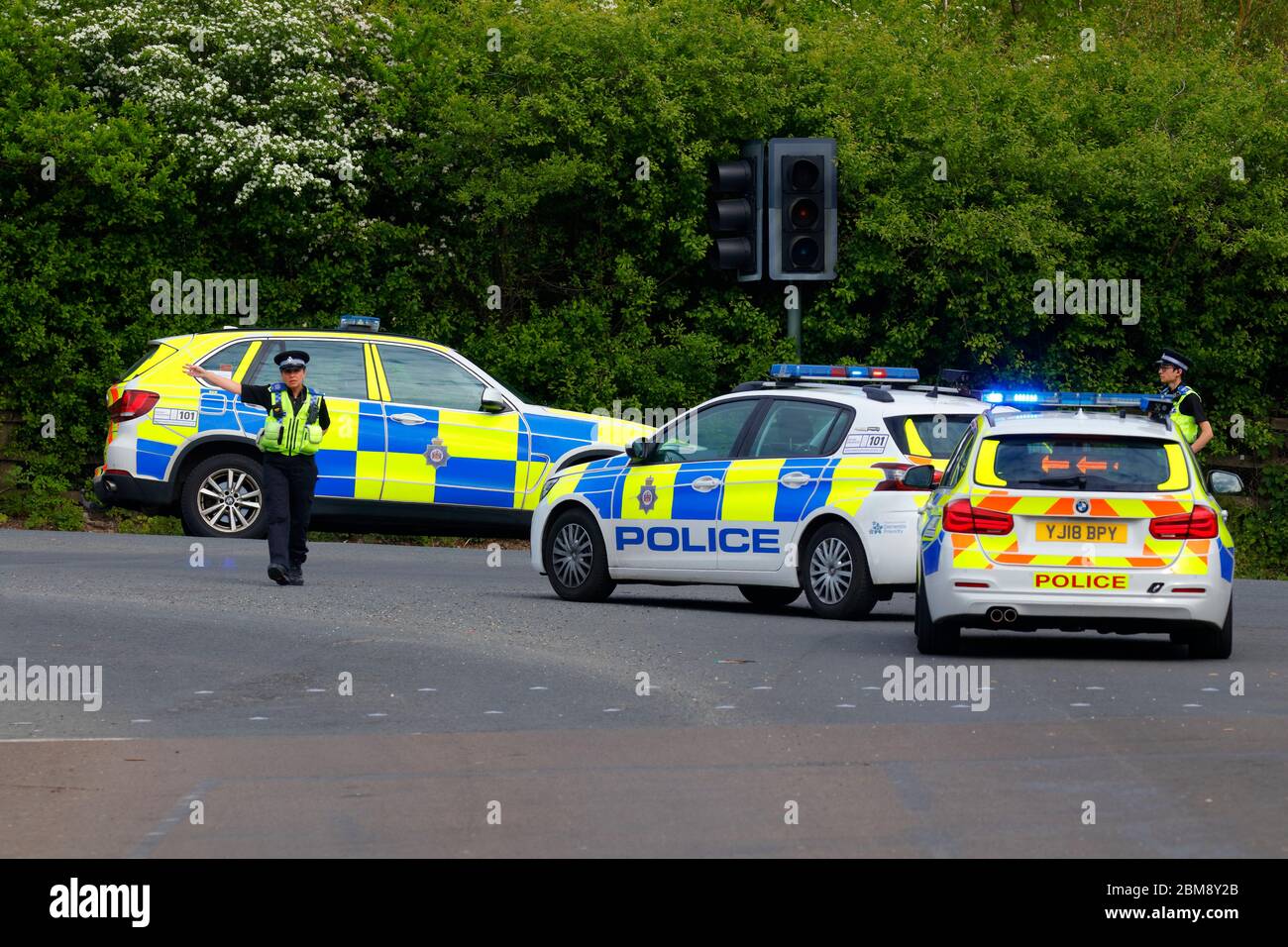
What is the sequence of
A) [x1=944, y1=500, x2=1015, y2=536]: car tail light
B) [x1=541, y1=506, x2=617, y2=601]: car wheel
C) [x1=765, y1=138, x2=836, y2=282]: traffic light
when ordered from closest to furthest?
[x1=944, y1=500, x2=1015, y2=536]: car tail light < [x1=541, y1=506, x2=617, y2=601]: car wheel < [x1=765, y1=138, x2=836, y2=282]: traffic light

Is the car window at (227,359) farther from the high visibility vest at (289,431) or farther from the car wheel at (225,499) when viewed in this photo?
the high visibility vest at (289,431)

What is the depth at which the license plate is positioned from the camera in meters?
12.3

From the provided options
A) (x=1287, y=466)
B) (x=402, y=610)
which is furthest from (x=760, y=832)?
(x=1287, y=466)

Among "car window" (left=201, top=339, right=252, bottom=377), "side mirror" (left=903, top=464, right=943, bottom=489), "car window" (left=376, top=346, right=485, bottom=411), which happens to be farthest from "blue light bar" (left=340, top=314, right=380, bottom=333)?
"side mirror" (left=903, top=464, right=943, bottom=489)

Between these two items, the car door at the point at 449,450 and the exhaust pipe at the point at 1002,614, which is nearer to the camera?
the exhaust pipe at the point at 1002,614

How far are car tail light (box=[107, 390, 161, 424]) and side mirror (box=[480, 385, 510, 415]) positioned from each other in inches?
108

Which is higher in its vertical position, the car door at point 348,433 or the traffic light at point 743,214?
the traffic light at point 743,214

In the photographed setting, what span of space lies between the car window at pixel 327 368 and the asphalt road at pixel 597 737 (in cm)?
419

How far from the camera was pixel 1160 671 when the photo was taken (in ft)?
39.6

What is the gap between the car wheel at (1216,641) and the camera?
12500mm

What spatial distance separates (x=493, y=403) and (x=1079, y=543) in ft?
26.7

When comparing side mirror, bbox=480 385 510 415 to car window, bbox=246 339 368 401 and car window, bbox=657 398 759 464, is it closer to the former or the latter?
car window, bbox=246 339 368 401

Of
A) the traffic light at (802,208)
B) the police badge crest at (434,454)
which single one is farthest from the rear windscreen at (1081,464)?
the police badge crest at (434,454)

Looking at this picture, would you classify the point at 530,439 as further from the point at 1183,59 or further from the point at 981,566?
the point at 1183,59
